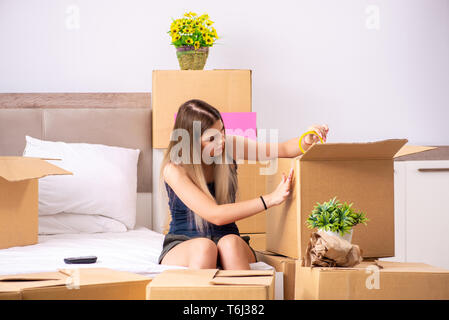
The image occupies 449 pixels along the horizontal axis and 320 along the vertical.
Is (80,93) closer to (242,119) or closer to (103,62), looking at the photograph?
(103,62)

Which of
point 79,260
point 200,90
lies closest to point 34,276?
point 79,260

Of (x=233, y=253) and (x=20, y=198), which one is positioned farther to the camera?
(x=20, y=198)

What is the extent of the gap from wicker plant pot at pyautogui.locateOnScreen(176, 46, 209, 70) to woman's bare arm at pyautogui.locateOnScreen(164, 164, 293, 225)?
2.90ft

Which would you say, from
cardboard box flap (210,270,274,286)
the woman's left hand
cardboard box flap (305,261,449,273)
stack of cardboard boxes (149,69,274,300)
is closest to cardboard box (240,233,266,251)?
stack of cardboard boxes (149,69,274,300)

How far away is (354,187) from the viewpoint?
63.4 inches

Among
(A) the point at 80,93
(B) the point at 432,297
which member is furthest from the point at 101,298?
(A) the point at 80,93

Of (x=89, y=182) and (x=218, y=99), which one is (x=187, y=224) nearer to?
(x=89, y=182)

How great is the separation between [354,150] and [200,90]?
1189mm

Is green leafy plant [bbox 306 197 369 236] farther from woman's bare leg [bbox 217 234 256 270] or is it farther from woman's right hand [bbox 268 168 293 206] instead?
woman's bare leg [bbox 217 234 256 270]

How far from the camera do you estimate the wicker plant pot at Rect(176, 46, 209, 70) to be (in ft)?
8.62

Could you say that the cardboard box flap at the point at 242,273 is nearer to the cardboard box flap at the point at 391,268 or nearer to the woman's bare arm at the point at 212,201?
the cardboard box flap at the point at 391,268

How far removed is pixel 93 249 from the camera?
6.53ft

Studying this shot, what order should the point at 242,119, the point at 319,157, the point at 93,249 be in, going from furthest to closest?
the point at 242,119 < the point at 93,249 < the point at 319,157
